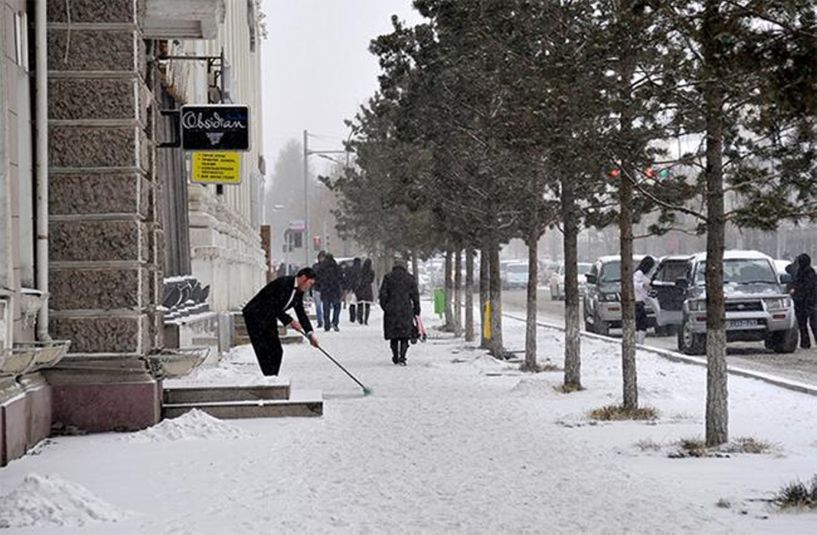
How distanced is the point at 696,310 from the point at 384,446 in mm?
13584

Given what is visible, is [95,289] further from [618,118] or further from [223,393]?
[618,118]

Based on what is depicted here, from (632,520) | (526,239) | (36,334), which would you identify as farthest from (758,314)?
(632,520)

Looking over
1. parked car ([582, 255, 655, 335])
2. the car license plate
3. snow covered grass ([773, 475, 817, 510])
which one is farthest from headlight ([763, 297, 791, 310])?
snow covered grass ([773, 475, 817, 510])

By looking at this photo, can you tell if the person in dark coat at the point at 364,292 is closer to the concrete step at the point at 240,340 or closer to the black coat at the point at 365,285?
the black coat at the point at 365,285

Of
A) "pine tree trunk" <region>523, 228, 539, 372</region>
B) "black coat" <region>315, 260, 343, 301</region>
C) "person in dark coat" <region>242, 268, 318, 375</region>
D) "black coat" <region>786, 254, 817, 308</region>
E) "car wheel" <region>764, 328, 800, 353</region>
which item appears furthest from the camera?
"black coat" <region>315, 260, 343, 301</region>

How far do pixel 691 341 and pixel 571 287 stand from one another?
7.43 m

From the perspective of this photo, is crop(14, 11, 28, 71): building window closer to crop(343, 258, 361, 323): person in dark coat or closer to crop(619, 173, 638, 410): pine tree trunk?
crop(619, 173, 638, 410): pine tree trunk

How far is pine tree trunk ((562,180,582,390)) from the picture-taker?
1775cm

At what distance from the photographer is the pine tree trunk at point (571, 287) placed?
17.8m

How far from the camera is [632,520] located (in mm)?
8508

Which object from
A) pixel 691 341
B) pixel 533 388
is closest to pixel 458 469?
pixel 533 388

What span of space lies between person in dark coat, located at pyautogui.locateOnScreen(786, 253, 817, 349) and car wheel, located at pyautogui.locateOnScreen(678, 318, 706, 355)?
232cm

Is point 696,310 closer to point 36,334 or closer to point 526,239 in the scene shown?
point 526,239

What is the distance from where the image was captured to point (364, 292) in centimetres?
4359
